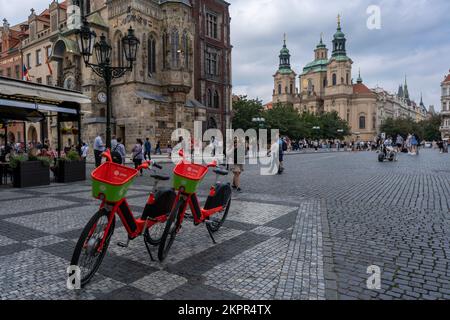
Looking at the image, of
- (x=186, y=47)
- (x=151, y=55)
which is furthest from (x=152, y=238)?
(x=151, y=55)

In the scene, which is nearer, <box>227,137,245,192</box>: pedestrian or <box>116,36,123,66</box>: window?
<box>227,137,245,192</box>: pedestrian

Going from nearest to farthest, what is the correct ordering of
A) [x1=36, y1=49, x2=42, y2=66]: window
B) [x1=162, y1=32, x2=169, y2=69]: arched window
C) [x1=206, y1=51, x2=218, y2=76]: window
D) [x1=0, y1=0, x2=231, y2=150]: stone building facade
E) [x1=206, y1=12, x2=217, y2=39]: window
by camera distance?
[x1=0, y1=0, x2=231, y2=150]: stone building facade < [x1=162, y1=32, x2=169, y2=69]: arched window < [x1=206, y1=51, x2=218, y2=76]: window < [x1=206, y1=12, x2=217, y2=39]: window < [x1=36, y1=49, x2=42, y2=66]: window

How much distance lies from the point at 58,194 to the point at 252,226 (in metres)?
6.54

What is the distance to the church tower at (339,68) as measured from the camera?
319 ft

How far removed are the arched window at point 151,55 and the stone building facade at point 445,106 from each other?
3790 inches

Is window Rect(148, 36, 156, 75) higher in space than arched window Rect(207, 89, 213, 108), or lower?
higher

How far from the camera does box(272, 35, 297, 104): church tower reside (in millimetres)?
113938

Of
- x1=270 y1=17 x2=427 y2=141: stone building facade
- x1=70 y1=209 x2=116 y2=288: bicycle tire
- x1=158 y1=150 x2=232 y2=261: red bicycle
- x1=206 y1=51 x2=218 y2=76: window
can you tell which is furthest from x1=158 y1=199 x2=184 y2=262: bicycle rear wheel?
x1=270 y1=17 x2=427 y2=141: stone building facade

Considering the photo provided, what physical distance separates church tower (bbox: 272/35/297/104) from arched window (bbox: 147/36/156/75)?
283 ft

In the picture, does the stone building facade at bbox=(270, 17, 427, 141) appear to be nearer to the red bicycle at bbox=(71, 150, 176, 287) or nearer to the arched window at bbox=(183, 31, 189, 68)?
the arched window at bbox=(183, 31, 189, 68)

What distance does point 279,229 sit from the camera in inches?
222

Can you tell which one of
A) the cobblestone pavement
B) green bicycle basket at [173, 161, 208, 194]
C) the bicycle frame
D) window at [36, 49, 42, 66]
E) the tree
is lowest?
the cobblestone pavement

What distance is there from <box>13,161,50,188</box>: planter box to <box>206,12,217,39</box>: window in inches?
1302

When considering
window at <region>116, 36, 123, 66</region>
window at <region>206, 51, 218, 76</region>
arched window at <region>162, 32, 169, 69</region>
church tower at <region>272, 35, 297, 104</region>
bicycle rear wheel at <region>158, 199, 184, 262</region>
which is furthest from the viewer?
church tower at <region>272, 35, 297, 104</region>
